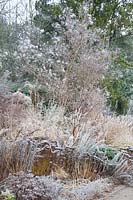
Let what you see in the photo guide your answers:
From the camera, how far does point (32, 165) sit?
5.06 m

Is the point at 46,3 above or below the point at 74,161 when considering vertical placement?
above

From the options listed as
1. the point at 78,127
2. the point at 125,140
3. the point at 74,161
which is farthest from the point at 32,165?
the point at 125,140

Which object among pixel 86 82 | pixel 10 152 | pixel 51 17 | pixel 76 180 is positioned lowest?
pixel 76 180

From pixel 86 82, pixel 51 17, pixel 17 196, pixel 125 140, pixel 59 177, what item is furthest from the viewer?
pixel 51 17

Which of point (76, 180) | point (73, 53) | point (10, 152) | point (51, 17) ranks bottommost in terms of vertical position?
point (76, 180)

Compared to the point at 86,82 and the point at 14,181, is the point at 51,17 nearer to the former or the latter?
the point at 86,82

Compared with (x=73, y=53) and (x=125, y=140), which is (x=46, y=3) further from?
(x=125, y=140)

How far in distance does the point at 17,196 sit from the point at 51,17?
363 inches

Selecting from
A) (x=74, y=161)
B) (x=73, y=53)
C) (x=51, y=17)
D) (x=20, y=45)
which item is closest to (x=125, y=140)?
(x=74, y=161)

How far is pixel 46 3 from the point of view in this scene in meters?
12.7

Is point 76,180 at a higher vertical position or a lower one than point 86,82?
lower

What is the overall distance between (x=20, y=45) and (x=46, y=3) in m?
2.24

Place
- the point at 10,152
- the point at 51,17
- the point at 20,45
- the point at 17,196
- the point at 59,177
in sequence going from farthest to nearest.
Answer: the point at 51,17 → the point at 20,45 → the point at 59,177 → the point at 10,152 → the point at 17,196

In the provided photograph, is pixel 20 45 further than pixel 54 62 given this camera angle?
Yes
